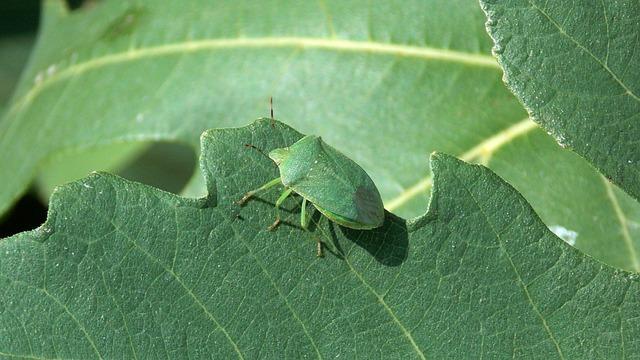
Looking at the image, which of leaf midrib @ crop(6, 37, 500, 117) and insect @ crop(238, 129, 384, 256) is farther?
leaf midrib @ crop(6, 37, 500, 117)

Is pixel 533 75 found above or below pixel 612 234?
above

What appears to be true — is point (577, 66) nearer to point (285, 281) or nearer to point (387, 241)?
point (387, 241)

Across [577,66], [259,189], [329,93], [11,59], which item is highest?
[577,66]

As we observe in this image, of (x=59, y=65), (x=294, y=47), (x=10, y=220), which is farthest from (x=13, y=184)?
(x=294, y=47)

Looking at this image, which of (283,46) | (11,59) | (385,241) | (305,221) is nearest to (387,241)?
(385,241)

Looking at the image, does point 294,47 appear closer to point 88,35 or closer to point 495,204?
Result: point 88,35

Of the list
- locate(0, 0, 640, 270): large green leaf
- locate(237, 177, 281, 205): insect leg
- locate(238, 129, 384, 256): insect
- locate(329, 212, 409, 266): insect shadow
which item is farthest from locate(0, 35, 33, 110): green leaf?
locate(329, 212, 409, 266): insect shadow

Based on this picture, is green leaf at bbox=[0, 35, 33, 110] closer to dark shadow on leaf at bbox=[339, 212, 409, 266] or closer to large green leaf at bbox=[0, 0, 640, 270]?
large green leaf at bbox=[0, 0, 640, 270]
